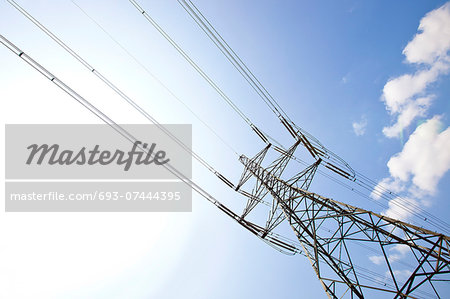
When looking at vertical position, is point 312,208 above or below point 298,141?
below

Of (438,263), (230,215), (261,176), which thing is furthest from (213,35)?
(438,263)

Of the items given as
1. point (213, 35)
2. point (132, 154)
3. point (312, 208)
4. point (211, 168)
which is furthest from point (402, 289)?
point (132, 154)

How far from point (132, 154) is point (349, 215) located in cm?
940

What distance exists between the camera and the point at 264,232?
8695mm

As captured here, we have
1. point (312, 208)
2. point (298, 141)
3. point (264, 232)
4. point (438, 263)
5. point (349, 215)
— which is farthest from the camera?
point (298, 141)

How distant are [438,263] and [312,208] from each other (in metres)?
3.46

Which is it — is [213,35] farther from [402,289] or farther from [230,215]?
[402,289]

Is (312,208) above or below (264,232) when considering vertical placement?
above

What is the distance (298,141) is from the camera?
977 centimetres

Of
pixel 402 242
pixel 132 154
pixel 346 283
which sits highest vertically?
pixel 132 154

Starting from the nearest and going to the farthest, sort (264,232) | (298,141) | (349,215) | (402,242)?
(402,242) < (349,215) < (264,232) < (298,141)

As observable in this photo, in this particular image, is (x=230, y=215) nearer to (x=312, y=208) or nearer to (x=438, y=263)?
(x=312, y=208)

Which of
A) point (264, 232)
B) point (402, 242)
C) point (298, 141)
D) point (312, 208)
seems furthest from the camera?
point (298, 141)

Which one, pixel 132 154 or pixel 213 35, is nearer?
pixel 213 35
